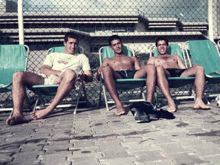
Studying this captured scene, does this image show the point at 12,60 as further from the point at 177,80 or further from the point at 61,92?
the point at 177,80

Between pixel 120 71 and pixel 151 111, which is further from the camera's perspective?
pixel 120 71

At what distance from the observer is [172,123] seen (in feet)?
7.24

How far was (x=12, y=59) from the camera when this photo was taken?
3.66m

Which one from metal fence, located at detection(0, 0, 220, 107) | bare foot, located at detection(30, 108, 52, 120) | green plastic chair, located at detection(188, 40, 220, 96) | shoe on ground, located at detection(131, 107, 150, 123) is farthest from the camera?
metal fence, located at detection(0, 0, 220, 107)

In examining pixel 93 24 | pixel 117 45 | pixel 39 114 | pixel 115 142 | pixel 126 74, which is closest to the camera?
pixel 115 142

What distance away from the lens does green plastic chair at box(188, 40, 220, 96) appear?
3893 millimetres

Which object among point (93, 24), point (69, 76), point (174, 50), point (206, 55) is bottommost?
point (69, 76)

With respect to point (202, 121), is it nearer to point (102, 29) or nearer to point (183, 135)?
point (183, 135)

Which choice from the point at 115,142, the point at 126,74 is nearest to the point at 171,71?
the point at 126,74

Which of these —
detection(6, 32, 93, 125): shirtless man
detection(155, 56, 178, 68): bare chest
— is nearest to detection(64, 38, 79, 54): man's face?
detection(6, 32, 93, 125): shirtless man

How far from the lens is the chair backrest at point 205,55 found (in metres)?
3.90

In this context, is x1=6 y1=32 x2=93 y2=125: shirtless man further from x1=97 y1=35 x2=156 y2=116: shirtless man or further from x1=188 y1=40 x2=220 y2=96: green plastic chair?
x1=188 y1=40 x2=220 y2=96: green plastic chair

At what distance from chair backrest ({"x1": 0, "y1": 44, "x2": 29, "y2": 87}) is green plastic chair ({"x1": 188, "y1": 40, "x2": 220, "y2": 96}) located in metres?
3.20

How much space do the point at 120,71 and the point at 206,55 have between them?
189cm
